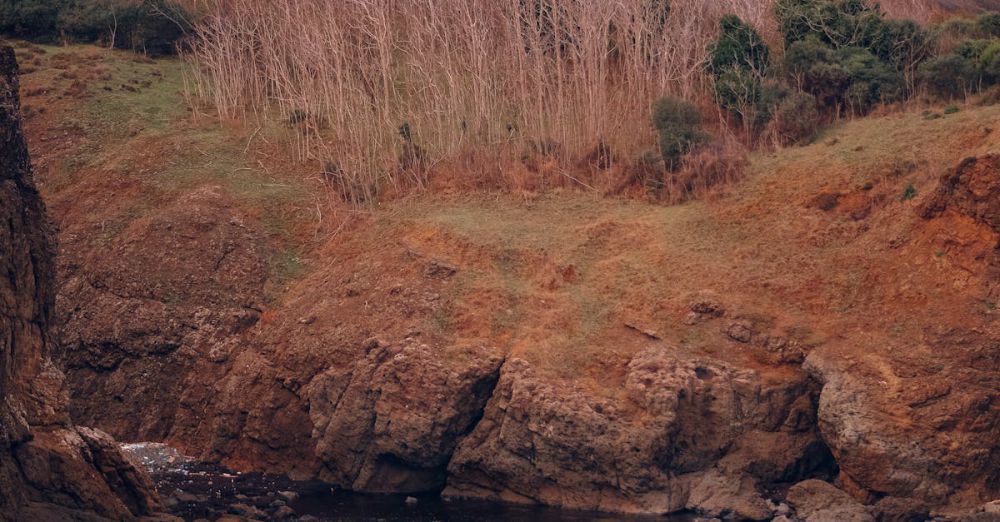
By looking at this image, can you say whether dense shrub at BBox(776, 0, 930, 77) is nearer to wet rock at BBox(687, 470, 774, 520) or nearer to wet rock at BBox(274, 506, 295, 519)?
wet rock at BBox(687, 470, 774, 520)

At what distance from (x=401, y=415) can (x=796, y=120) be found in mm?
12434

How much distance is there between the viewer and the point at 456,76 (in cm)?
3491

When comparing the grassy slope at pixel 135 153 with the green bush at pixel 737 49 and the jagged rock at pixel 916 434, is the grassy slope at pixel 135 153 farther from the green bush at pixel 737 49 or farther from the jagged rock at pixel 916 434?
the jagged rock at pixel 916 434

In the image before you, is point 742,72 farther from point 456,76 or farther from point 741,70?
point 456,76

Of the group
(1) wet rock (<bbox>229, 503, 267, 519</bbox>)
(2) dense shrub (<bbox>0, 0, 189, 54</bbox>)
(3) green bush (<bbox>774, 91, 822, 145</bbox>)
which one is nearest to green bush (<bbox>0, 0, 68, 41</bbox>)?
(2) dense shrub (<bbox>0, 0, 189, 54</bbox>)

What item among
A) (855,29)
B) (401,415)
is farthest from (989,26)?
(401,415)

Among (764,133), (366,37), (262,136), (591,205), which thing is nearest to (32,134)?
(262,136)

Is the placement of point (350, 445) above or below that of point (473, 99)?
below

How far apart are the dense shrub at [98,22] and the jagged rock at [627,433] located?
22.0 meters

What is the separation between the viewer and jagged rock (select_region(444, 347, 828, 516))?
23656 millimetres

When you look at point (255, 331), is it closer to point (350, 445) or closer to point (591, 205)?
point (350, 445)

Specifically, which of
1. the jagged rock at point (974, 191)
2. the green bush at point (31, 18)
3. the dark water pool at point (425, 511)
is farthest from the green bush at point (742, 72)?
the green bush at point (31, 18)

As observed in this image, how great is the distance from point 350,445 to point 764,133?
1278 cm

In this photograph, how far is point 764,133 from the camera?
31.8 meters
